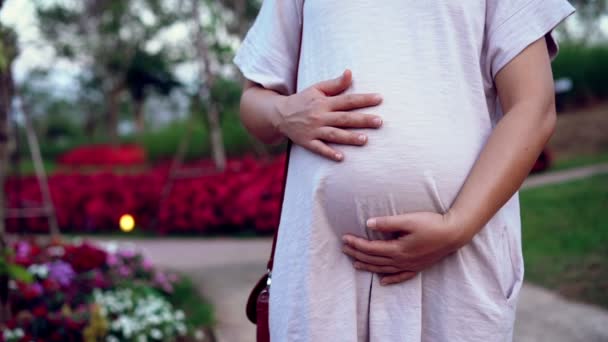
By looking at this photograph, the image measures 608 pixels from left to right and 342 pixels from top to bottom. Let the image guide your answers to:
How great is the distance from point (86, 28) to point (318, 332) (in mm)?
14965

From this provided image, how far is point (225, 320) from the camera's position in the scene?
336 centimetres

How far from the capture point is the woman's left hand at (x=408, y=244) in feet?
3.14

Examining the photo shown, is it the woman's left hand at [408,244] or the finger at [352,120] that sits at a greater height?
the finger at [352,120]

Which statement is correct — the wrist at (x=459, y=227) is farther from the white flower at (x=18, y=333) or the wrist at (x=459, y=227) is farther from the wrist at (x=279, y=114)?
the white flower at (x=18, y=333)

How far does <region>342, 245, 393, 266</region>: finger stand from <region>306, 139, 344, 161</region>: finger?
152mm

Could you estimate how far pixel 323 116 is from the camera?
1.04 metres

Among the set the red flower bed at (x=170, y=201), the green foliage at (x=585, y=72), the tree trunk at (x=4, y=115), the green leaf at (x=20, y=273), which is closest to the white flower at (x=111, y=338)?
the green leaf at (x=20, y=273)

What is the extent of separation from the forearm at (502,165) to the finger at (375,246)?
0.36 feet

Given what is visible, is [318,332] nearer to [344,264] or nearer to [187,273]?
[344,264]

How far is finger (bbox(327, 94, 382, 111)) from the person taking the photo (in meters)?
Result: 1.01

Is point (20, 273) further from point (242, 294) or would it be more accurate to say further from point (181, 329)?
point (242, 294)

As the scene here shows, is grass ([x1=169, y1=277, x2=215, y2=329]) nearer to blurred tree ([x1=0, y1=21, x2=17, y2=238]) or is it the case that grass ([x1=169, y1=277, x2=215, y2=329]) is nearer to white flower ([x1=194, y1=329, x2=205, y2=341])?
white flower ([x1=194, y1=329, x2=205, y2=341])

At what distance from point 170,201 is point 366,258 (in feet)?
18.5

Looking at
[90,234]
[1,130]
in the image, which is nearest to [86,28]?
[90,234]
